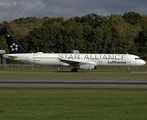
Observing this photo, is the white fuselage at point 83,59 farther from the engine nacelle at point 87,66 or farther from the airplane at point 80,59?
the engine nacelle at point 87,66

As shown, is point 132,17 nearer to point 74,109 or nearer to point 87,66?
point 87,66

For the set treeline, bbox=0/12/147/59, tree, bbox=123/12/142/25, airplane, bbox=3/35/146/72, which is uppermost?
tree, bbox=123/12/142/25

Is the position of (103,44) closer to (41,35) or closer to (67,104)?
(41,35)

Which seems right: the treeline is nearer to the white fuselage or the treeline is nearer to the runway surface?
the white fuselage

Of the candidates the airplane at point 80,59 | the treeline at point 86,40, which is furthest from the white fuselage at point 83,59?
the treeline at point 86,40

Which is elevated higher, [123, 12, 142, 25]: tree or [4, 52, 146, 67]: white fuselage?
[123, 12, 142, 25]: tree

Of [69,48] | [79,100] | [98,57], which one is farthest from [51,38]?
[79,100]

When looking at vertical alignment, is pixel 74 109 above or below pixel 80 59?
below

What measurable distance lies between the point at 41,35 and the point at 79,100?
96926 millimetres

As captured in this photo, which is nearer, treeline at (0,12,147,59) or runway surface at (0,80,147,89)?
runway surface at (0,80,147,89)

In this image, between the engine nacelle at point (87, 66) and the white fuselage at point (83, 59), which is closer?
the engine nacelle at point (87, 66)

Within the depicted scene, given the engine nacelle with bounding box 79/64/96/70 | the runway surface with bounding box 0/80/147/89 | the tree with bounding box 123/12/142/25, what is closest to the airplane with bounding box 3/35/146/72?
the engine nacelle with bounding box 79/64/96/70

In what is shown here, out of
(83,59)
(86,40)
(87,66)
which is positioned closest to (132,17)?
(86,40)

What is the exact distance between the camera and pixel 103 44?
355 ft
